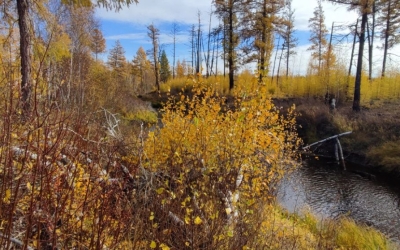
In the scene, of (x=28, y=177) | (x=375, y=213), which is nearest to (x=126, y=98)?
(x=375, y=213)

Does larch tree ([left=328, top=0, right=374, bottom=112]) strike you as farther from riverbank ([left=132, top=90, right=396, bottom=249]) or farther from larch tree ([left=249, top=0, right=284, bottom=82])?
riverbank ([left=132, top=90, right=396, bottom=249])

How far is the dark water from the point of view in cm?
748

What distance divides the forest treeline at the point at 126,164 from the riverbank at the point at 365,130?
4.91m

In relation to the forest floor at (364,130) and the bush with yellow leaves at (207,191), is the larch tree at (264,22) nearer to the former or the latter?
the forest floor at (364,130)

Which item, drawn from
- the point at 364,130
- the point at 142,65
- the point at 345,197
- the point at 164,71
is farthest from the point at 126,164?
the point at 142,65

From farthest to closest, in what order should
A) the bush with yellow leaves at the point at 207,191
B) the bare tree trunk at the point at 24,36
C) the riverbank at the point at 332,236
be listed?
the bare tree trunk at the point at 24,36, the riverbank at the point at 332,236, the bush with yellow leaves at the point at 207,191

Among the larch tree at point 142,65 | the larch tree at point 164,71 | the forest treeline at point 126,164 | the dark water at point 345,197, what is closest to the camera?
the forest treeline at point 126,164

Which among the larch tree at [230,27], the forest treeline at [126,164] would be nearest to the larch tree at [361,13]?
the forest treeline at [126,164]

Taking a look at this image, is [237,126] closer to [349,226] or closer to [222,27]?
[349,226]

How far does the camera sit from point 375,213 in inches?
303

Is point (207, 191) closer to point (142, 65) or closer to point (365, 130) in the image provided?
point (365, 130)

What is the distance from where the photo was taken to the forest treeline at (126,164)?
74.2 inches

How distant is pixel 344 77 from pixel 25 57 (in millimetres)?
17868

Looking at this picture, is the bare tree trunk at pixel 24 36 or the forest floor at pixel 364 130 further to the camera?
the forest floor at pixel 364 130
